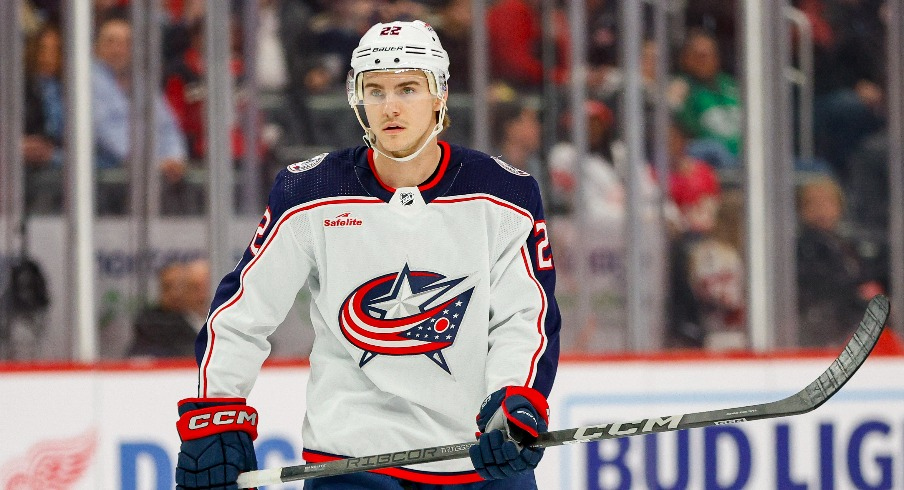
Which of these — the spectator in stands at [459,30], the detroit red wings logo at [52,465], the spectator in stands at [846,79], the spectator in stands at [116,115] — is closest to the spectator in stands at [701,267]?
the spectator in stands at [846,79]

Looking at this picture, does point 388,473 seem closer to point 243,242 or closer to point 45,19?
point 243,242

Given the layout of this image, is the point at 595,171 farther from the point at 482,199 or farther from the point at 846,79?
the point at 482,199

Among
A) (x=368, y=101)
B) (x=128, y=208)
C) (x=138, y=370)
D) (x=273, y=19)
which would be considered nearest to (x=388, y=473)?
(x=368, y=101)

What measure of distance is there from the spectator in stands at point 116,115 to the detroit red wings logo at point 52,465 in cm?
64

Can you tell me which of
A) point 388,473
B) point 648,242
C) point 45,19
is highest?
point 45,19

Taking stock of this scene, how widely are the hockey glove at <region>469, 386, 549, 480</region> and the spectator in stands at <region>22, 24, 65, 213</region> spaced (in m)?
2.10

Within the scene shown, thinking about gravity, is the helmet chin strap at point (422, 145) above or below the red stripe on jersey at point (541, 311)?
above

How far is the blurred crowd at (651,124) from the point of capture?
13.2 feet

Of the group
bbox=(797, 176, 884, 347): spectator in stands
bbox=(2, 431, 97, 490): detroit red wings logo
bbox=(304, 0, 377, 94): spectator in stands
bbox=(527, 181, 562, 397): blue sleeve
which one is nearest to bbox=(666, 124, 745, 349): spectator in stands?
bbox=(797, 176, 884, 347): spectator in stands

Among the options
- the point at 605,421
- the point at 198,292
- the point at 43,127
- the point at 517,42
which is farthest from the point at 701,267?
the point at 43,127

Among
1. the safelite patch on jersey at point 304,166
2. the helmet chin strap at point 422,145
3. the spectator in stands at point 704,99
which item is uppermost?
the spectator in stands at point 704,99

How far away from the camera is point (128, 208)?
3.86m

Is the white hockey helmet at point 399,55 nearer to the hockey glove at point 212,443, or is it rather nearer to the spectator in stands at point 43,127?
the hockey glove at point 212,443

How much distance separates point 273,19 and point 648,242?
1.27 meters
